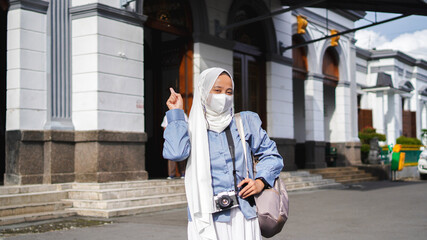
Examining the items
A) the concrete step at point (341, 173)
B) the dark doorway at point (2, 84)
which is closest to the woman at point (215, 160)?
the dark doorway at point (2, 84)

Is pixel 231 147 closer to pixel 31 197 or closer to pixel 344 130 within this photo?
pixel 31 197

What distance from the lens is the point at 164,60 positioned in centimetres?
1346

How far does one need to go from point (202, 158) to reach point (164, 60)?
35.0 feet

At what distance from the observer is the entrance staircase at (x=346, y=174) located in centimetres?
1734

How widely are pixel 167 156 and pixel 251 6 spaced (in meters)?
12.5

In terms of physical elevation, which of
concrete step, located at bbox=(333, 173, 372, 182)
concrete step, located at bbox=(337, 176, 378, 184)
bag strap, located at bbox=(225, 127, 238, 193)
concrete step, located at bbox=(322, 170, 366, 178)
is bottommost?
concrete step, located at bbox=(337, 176, 378, 184)

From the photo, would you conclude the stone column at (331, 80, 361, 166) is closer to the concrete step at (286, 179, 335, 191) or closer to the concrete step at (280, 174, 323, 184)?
the concrete step at (286, 179, 335, 191)

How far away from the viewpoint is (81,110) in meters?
10.1

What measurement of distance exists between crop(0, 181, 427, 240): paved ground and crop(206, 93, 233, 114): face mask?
3.82 m

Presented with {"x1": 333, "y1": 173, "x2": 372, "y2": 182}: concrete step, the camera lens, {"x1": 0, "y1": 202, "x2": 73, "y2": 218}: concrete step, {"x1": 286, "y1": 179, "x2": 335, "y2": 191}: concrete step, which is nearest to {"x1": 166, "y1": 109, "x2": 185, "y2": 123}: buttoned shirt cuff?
the camera lens

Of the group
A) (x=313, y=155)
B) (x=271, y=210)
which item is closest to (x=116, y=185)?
(x=271, y=210)

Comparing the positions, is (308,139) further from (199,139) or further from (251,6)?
(199,139)

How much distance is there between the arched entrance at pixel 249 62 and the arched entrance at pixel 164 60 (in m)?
1.73

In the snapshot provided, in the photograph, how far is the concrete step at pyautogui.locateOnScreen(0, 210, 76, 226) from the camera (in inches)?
313
